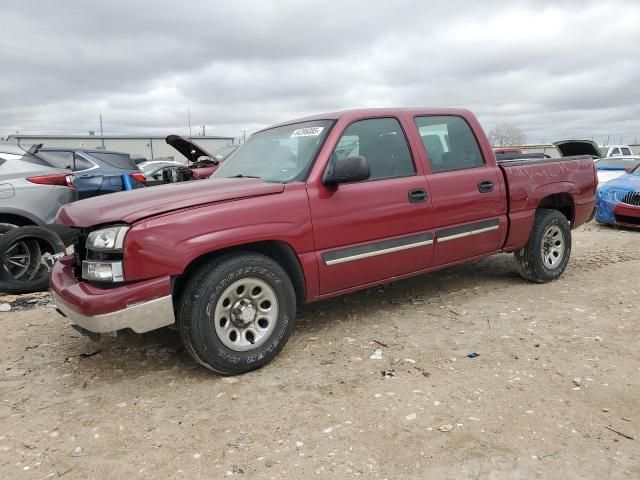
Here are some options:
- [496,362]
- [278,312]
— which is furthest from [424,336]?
[278,312]

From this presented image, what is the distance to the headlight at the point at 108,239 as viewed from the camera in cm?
292

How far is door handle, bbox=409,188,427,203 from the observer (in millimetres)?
3988

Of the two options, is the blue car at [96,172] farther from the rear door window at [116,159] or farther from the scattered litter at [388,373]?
the scattered litter at [388,373]

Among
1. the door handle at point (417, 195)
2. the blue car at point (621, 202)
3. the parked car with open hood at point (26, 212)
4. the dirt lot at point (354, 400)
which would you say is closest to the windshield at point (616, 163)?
the blue car at point (621, 202)

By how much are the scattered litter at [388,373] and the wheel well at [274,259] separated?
2.55 feet

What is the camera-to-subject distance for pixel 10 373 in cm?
344

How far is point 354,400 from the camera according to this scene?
2914 mm

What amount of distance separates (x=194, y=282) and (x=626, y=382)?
2.76 m

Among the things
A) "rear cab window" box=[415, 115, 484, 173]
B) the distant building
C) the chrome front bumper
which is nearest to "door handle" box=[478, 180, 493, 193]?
"rear cab window" box=[415, 115, 484, 173]

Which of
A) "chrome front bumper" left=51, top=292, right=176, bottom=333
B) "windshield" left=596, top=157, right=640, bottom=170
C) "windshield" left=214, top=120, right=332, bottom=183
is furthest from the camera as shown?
"windshield" left=596, top=157, right=640, bottom=170

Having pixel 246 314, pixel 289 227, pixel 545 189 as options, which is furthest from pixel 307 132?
pixel 545 189

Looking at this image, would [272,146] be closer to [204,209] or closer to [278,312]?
[204,209]

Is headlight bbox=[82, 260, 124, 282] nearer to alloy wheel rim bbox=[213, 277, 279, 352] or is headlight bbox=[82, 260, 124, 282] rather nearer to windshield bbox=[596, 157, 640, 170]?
alloy wheel rim bbox=[213, 277, 279, 352]

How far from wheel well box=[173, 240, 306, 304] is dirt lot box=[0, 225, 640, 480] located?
53 centimetres
